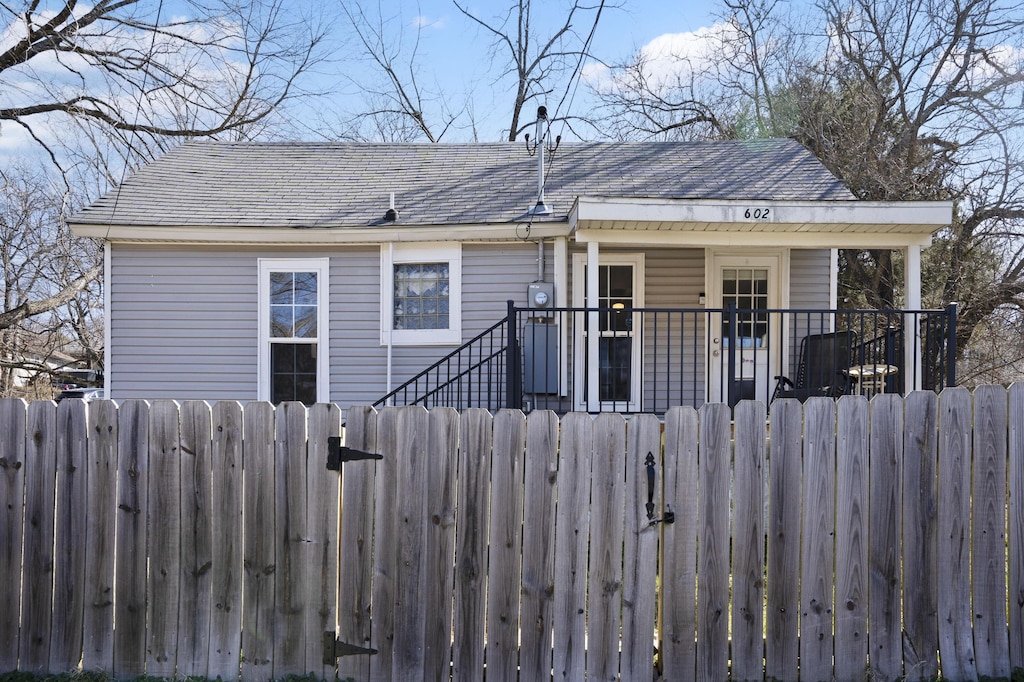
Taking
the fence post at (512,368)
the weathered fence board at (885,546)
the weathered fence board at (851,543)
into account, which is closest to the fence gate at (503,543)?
the weathered fence board at (851,543)

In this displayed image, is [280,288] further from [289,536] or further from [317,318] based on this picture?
[289,536]

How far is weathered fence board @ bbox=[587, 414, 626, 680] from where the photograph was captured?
3.24 metres

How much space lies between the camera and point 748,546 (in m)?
3.31

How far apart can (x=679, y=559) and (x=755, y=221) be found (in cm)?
524

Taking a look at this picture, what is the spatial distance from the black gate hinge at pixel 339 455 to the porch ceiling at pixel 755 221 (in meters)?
4.74

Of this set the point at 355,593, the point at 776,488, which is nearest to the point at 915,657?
the point at 776,488

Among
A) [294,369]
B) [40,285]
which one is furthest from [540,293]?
[40,285]

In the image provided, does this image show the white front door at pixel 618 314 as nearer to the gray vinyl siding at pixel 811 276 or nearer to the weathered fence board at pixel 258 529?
the gray vinyl siding at pixel 811 276

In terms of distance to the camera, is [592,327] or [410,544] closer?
[410,544]

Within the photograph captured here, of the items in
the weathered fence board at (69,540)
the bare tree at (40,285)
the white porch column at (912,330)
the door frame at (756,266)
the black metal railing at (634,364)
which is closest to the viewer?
the weathered fence board at (69,540)

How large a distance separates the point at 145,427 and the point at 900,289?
15.9 m

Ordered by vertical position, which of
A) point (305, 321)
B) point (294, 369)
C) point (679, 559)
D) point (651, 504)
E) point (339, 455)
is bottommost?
point (679, 559)

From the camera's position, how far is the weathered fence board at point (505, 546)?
3.26 m

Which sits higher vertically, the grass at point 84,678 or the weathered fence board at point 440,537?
the weathered fence board at point 440,537
